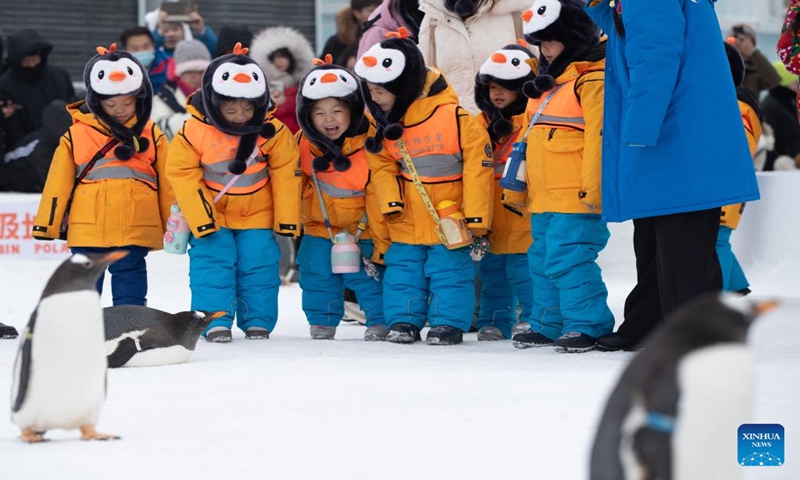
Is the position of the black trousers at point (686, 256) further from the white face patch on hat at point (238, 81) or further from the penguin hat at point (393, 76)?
the white face patch on hat at point (238, 81)

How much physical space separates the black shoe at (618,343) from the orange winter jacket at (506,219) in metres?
0.85

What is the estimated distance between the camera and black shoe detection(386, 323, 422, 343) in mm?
6145

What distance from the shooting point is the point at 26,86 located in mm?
10477

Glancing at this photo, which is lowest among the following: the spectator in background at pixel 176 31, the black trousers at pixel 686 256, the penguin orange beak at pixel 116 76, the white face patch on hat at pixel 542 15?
the black trousers at pixel 686 256

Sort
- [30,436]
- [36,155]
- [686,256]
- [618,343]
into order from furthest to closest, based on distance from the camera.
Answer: [36,155]
[618,343]
[686,256]
[30,436]

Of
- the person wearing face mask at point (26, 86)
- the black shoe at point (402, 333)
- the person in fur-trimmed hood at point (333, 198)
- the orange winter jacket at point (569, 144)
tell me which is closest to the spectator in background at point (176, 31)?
the person wearing face mask at point (26, 86)

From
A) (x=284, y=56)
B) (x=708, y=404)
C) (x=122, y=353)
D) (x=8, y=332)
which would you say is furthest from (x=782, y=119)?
(x=708, y=404)

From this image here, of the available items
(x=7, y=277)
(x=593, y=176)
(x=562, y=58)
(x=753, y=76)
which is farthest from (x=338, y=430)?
(x=753, y=76)

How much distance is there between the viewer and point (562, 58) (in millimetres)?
5789

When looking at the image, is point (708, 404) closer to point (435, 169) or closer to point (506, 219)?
point (435, 169)

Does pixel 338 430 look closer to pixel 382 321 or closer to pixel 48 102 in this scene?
pixel 382 321

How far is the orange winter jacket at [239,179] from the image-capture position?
616 cm

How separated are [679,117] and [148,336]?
232 centimetres

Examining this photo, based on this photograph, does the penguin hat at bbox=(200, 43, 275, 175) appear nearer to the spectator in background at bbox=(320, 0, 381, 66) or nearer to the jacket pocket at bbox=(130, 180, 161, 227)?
the jacket pocket at bbox=(130, 180, 161, 227)
